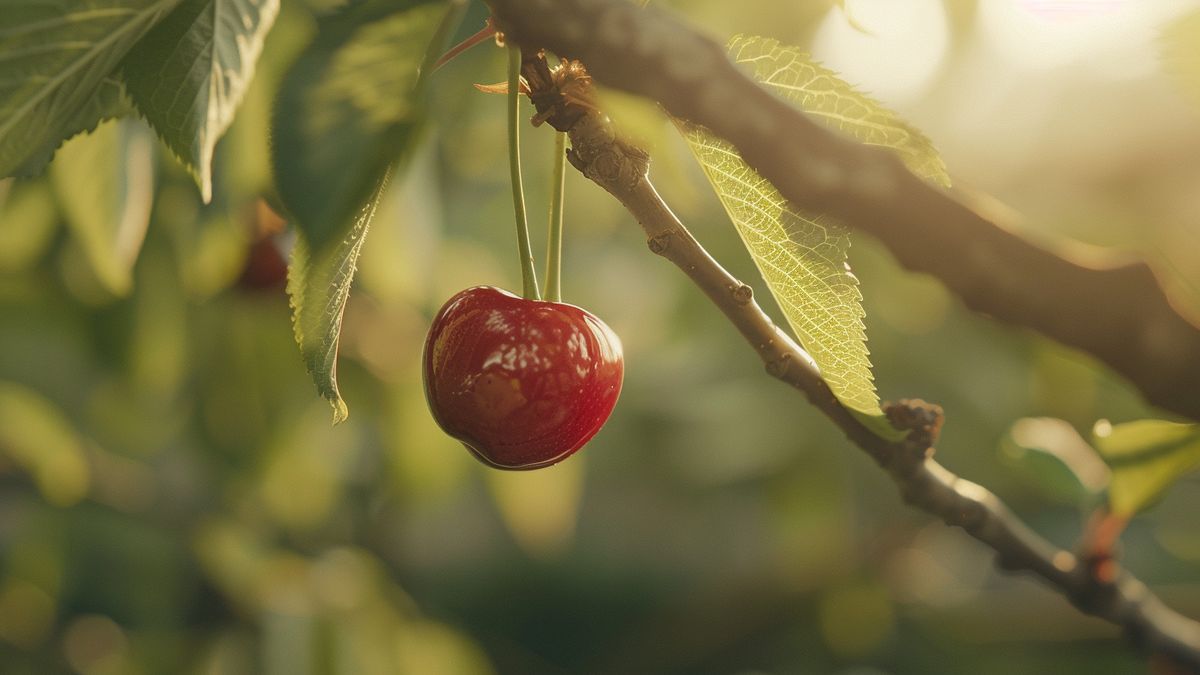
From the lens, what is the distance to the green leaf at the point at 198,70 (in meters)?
0.27

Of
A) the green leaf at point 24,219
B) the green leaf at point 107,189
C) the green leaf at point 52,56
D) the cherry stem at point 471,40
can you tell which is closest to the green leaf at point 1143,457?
the cherry stem at point 471,40

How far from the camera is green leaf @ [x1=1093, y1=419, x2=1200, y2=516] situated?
1.80 ft

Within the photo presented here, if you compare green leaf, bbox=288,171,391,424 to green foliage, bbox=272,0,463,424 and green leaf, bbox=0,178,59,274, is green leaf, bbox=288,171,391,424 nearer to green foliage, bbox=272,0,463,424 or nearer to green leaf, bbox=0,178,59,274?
green foliage, bbox=272,0,463,424

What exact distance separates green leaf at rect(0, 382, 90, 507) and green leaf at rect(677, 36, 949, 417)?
55.4 inches

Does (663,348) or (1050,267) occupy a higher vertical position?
(1050,267)

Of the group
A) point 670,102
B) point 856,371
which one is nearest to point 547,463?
point 856,371

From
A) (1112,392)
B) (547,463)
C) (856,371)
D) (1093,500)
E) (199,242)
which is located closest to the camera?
(856,371)

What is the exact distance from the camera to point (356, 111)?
28 centimetres

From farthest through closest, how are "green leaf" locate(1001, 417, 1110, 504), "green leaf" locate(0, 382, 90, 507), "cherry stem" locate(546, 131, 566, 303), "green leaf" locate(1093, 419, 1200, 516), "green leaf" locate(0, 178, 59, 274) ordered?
"green leaf" locate(0, 382, 90, 507) → "green leaf" locate(0, 178, 59, 274) → "green leaf" locate(1001, 417, 1110, 504) → "green leaf" locate(1093, 419, 1200, 516) → "cherry stem" locate(546, 131, 566, 303)

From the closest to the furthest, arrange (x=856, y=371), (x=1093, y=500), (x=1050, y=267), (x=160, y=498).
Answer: (x=1050, y=267), (x=856, y=371), (x=1093, y=500), (x=160, y=498)

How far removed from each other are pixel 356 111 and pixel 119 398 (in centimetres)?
154

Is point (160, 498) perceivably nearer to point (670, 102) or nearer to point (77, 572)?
point (77, 572)

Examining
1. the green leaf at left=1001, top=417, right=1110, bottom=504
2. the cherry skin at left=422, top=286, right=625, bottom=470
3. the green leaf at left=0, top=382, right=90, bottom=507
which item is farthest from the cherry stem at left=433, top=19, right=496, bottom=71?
the green leaf at left=0, top=382, right=90, bottom=507

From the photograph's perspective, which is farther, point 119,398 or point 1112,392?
point 1112,392
